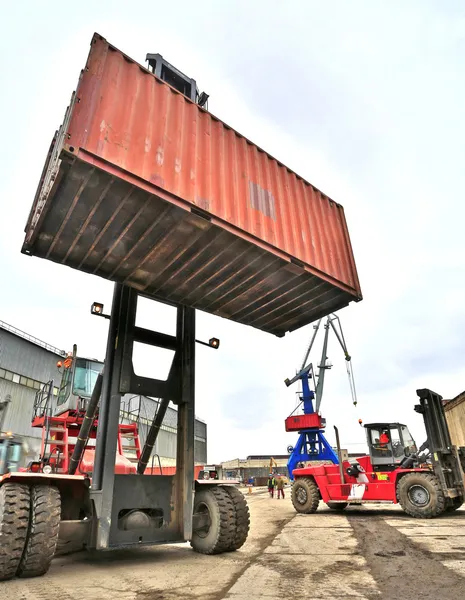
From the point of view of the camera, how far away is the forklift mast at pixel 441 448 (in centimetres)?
1031

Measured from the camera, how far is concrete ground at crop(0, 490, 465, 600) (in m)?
3.78

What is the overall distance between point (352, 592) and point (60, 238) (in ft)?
17.4

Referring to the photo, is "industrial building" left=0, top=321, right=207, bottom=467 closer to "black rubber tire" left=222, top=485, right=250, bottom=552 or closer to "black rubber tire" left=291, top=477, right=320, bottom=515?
"black rubber tire" left=291, top=477, right=320, bottom=515

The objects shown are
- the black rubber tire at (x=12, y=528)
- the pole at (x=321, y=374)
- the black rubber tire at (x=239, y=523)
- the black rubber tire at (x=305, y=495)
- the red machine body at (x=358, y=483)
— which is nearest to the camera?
the black rubber tire at (x=12, y=528)

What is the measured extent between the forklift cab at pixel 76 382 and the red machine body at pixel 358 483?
324 inches

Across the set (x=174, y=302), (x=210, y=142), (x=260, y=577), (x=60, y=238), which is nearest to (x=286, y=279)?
(x=174, y=302)

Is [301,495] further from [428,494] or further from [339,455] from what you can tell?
[428,494]

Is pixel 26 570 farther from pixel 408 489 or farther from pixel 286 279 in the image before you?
pixel 408 489

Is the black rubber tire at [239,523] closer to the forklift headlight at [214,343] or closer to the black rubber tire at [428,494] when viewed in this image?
the forklift headlight at [214,343]

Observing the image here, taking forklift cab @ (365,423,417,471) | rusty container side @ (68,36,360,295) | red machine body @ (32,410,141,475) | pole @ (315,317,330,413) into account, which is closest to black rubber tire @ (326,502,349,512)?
forklift cab @ (365,423,417,471)

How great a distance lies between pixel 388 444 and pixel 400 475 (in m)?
1.50

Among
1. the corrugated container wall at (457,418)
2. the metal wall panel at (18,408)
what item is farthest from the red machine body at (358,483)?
the metal wall panel at (18,408)

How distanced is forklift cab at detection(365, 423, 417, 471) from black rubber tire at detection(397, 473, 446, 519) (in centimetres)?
160

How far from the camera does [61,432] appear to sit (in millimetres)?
7727
